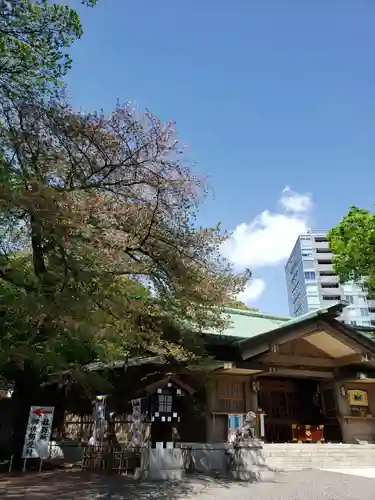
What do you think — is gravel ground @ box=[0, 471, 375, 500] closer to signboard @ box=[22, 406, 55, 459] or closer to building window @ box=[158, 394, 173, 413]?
signboard @ box=[22, 406, 55, 459]

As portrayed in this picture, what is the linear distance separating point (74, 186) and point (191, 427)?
34.8 feet

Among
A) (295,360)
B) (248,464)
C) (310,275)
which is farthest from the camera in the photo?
(310,275)

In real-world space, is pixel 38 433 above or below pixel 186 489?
above

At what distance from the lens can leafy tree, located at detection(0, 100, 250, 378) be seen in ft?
29.2

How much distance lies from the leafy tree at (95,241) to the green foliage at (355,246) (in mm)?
13102

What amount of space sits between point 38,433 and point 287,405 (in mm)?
11930

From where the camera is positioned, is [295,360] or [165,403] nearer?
[165,403]

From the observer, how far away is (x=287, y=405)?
20.0 m

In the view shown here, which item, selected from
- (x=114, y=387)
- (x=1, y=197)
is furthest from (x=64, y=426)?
(x=1, y=197)

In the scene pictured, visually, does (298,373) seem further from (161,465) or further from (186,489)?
(186,489)

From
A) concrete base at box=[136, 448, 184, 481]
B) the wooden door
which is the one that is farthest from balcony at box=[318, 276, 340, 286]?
concrete base at box=[136, 448, 184, 481]

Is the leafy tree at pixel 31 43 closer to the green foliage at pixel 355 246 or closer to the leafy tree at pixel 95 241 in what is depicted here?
the leafy tree at pixel 95 241

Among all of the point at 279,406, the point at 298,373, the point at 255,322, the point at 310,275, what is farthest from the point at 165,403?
the point at 310,275

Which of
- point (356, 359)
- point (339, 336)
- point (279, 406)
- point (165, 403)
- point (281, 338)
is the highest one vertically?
point (339, 336)
